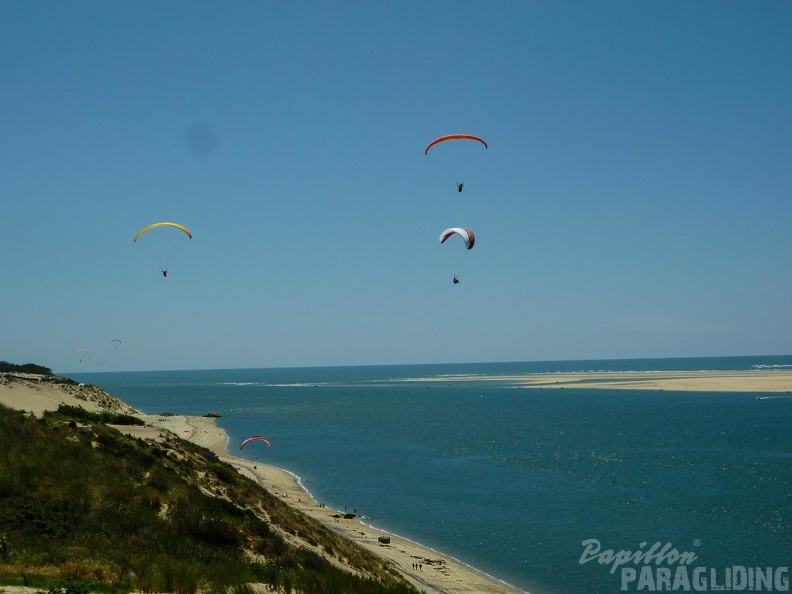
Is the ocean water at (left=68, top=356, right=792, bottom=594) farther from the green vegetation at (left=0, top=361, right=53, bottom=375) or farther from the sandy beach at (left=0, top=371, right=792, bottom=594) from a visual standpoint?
the green vegetation at (left=0, top=361, right=53, bottom=375)

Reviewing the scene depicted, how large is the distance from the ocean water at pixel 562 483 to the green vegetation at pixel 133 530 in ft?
30.6

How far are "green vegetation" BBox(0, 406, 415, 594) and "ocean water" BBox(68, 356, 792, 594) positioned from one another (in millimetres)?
9341

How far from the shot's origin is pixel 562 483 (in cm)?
4106

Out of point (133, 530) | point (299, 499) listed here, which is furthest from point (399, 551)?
point (133, 530)

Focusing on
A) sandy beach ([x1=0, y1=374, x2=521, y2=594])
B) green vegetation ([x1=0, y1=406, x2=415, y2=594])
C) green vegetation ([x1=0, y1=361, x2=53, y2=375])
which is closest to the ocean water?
sandy beach ([x1=0, y1=374, x2=521, y2=594])

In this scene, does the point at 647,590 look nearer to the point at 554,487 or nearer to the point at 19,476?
the point at 554,487

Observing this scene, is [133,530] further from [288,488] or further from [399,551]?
[288,488]

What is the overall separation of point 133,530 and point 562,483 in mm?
31902

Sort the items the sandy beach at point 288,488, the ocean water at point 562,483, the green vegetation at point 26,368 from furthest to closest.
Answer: the green vegetation at point 26,368, the ocean water at point 562,483, the sandy beach at point 288,488

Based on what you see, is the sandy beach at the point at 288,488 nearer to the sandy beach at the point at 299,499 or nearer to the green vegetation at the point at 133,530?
the sandy beach at the point at 299,499

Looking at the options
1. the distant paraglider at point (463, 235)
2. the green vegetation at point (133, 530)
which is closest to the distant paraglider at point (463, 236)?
the distant paraglider at point (463, 235)

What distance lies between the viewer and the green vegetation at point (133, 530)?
1208cm

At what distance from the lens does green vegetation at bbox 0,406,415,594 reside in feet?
39.6

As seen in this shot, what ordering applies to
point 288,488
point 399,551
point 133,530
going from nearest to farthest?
point 133,530
point 399,551
point 288,488
